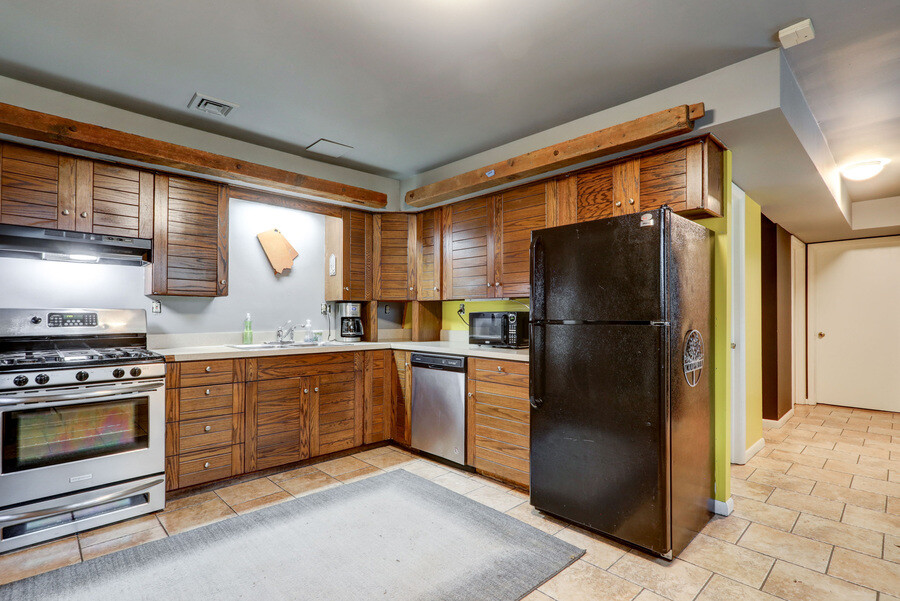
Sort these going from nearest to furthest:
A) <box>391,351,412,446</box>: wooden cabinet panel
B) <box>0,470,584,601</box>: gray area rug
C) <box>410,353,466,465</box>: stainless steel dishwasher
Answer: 1. <box>0,470,584,601</box>: gray area rug
2. <box>410,353,466,465</box>: stainless steel dishwasher
3. <box>391,351,412,446</box>: wooden cabinet panel

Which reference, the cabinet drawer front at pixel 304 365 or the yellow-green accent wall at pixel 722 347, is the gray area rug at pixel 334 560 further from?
the yellow-green accent wall at pixel 722 347

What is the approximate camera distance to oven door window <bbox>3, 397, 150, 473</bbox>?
2334 millimetres

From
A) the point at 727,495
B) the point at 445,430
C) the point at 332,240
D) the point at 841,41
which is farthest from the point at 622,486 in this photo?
the point at 332,240

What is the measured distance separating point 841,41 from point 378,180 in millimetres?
3433

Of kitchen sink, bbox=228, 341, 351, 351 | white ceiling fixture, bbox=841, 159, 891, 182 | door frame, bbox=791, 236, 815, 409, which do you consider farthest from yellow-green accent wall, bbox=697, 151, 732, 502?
door frame, bbox=791, 236, 815, 409

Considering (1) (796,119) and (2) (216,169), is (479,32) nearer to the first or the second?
(1) (796,119)

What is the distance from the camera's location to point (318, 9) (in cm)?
198

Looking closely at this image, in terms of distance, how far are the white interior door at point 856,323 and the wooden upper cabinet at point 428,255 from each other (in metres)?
5.46

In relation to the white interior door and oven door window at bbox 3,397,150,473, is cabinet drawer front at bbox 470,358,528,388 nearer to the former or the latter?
oven door window at bbox 3,397,150,473

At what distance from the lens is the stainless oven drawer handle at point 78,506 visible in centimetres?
228

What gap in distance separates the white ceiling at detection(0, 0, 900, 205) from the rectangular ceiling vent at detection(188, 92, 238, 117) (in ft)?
0.22

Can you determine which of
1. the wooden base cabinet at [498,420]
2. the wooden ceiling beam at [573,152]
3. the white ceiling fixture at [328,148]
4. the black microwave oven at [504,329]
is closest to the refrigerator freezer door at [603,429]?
the wooden base cabinet at [498,420]

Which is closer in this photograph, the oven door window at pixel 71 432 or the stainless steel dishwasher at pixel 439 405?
the oven door window at pixel 71 432

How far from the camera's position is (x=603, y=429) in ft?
7.68
